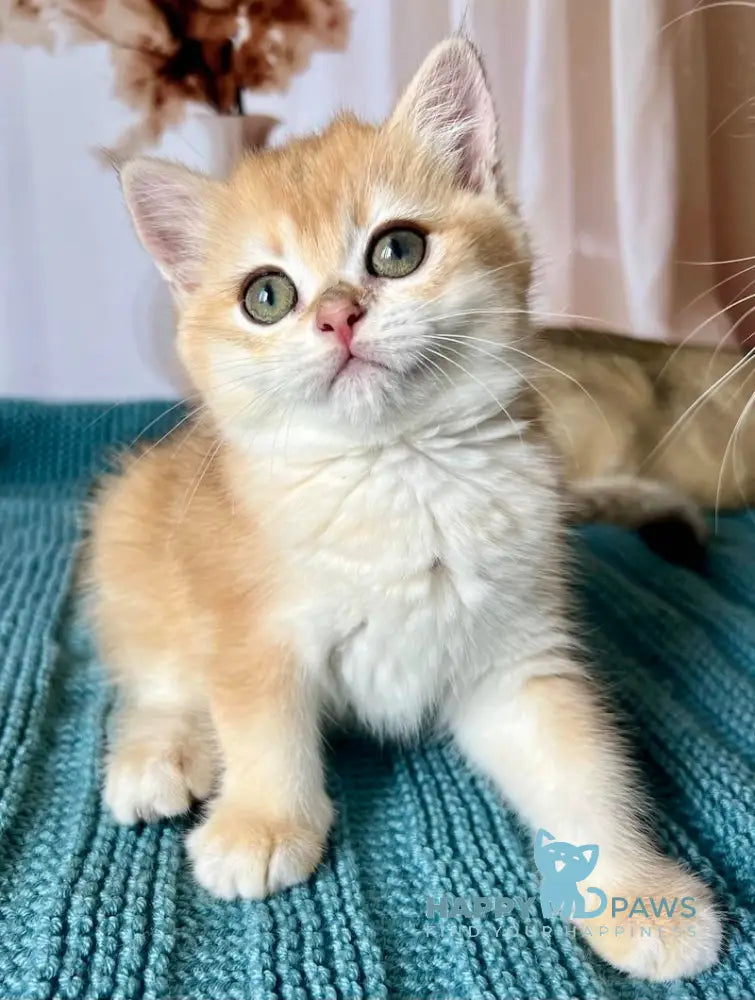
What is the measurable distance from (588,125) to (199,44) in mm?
687

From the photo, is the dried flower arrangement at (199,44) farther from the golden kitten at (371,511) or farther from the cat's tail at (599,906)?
the cat's tail at (599,906)

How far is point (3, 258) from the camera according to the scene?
6.37ft

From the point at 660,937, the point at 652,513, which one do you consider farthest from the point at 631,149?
the point at 660,937

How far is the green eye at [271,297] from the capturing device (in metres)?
0.72

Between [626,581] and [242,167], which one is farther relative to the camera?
[626,581]

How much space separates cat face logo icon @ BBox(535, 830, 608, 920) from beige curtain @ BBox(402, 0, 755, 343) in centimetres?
97

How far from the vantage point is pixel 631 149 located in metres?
1.48

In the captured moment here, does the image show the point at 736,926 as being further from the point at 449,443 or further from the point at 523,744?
the point at 449,443

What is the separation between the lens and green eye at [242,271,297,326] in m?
0.72

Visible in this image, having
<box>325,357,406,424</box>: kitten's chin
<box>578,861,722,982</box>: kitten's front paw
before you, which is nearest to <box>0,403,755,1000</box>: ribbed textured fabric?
<box>578,861,722,982</box>: kitten's front paw

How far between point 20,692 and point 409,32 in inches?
53.1

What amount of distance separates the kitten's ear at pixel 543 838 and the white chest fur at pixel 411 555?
137mm

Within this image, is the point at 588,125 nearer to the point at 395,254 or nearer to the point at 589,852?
the point at 395,254

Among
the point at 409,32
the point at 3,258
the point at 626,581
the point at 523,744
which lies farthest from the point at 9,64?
the point at 523,744
